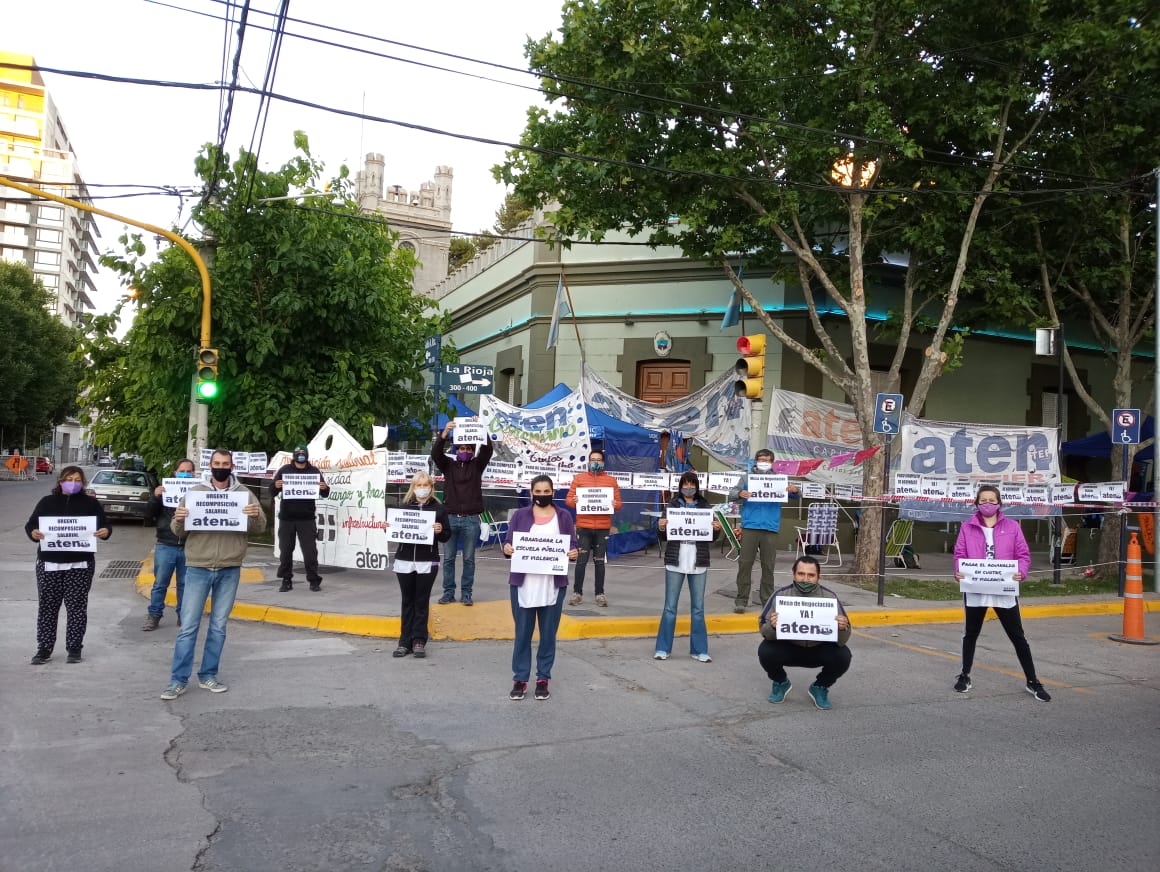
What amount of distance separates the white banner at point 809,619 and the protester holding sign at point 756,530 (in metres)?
3.95

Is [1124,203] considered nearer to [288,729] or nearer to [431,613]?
[431,613]

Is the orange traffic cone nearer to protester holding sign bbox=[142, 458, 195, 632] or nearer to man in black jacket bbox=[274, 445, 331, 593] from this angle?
man in black jacket bbox=[274, 445, 331, 593]

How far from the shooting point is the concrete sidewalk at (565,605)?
9867 mm

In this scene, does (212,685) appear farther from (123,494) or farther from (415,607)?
(123,494)

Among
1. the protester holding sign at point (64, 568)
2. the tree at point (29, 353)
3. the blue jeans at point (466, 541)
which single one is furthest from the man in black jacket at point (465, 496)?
the tree at point (29, 353)

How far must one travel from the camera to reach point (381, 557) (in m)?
12.0

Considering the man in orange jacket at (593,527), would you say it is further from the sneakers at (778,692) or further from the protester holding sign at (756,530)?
the sneakers at (778,692)

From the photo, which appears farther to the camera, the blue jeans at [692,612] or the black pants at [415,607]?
the blue jeans at [692,612]

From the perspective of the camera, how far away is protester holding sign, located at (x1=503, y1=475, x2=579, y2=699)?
23.2 feet

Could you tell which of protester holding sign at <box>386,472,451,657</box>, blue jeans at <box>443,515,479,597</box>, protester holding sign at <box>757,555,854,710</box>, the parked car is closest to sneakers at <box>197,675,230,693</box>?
protester holding sign at <box>386,472,451,657</box>

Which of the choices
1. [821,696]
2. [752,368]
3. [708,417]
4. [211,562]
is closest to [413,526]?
[211,562]

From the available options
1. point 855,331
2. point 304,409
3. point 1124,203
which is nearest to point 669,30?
point 855,331

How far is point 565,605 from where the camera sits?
36.3 ft

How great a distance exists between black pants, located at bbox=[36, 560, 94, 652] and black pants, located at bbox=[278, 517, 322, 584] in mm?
3670
